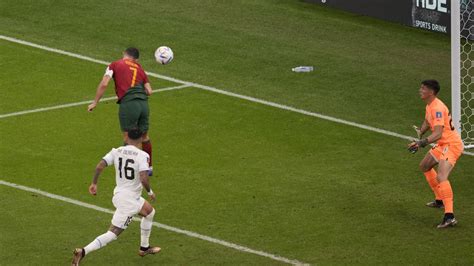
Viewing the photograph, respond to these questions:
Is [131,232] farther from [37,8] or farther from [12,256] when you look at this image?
[37,8]

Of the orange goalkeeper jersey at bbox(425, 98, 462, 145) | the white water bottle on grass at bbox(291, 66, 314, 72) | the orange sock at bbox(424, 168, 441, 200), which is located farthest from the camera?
the white water bottle on grass at bbox(291, 66, 314, 72)

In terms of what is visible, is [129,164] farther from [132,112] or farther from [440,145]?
[440,145]

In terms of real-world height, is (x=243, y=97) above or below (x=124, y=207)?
below

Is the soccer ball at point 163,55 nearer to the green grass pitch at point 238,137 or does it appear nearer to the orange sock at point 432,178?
the green grass pitch at point 238,137

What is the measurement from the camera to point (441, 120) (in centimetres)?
1889

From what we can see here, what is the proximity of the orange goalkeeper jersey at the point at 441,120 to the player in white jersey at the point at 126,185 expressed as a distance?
4626 millimetres

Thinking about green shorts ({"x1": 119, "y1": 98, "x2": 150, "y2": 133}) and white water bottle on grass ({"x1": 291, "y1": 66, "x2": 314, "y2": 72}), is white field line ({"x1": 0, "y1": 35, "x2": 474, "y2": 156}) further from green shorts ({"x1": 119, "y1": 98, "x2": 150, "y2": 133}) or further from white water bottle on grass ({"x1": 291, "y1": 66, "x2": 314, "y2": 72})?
green shorts ({"x1": 119, "y1": 98, "x2": 150, "y2": 133})

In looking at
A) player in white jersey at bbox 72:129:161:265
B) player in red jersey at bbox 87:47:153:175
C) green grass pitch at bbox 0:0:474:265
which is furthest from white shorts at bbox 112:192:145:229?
player in red jersey at bbox 87:47:153:175

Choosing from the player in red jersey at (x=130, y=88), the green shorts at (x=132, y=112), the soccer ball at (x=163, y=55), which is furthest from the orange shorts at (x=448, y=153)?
the soccer ball at (x=163, y=55)

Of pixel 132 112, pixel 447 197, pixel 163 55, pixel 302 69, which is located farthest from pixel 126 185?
pixel 302 69

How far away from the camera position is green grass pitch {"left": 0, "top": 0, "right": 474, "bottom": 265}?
1823 centimetres

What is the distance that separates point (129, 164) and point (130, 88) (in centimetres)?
371

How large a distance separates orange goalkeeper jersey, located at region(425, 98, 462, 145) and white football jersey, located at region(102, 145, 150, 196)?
15.3 feet

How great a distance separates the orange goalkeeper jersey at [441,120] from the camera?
1891 centimetres
